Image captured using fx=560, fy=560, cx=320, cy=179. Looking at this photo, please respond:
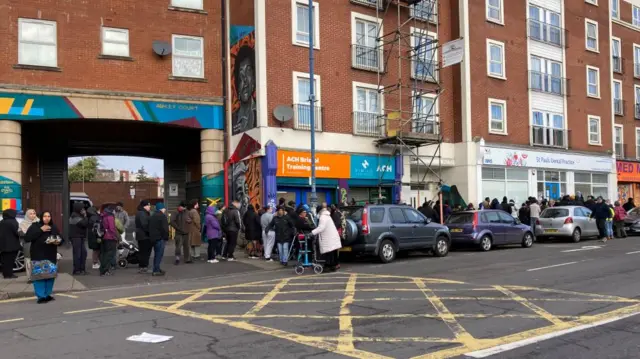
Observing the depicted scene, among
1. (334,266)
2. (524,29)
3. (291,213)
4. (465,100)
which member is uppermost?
(524,29)

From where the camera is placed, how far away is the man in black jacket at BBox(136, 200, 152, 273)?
44.0 feet

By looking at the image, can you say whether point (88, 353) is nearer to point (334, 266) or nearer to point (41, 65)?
point (334, 266)

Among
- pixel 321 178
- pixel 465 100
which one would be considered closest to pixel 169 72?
pixel 321 178

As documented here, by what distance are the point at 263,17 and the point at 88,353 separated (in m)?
16.2

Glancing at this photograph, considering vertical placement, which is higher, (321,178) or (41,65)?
(41,65)

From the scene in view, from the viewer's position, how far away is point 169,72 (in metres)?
20.5

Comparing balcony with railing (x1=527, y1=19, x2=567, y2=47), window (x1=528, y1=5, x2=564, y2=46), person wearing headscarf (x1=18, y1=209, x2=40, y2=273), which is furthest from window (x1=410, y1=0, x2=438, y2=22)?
person wearing headscarf (x1=18, y1=209, x2=40, y2=273)

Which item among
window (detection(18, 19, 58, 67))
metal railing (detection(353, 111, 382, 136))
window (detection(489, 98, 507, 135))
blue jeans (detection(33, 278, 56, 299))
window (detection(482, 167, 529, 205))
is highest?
window (detection(18, 19, 58, 67))

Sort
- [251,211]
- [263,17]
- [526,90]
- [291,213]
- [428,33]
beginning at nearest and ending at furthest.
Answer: [291,213] → [251,211] → [263,17] → [428,33] → [526,90]

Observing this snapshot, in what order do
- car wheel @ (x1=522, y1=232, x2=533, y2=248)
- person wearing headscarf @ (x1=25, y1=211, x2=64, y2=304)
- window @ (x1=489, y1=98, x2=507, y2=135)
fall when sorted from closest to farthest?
1. person wearing headscarf @ (x1=25, y1=211, x2=64, y2=304)
2. car wheel @ (x1=522, y1=232, x2=533, y2=248)
3. window @ (x1=489, y1=98, x2=507, y2=135)

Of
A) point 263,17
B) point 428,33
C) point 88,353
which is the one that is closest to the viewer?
point 88,353

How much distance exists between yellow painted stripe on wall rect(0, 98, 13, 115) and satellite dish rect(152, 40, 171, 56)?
5019 millimetres

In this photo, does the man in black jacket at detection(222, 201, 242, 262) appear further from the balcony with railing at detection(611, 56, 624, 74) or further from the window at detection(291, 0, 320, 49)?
the balcony with railing at detection(611, 56, 624, 74)

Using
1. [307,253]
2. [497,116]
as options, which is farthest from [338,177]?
[497,116]
